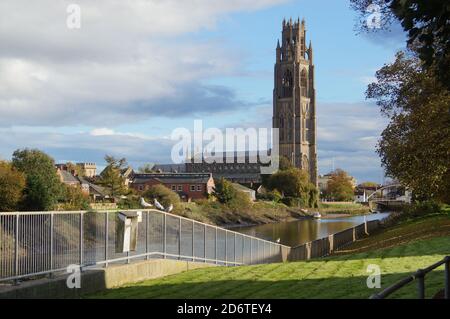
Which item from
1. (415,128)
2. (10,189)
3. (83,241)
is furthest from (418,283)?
(10,189)

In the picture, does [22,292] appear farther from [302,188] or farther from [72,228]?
[302,188]

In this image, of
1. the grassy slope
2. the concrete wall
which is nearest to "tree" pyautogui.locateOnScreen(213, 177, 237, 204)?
the grassy slope

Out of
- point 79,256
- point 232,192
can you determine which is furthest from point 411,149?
point 232,192

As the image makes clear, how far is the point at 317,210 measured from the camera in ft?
535

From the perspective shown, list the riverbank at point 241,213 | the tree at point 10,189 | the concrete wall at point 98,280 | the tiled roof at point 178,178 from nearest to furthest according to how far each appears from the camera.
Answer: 1. the concrete wall at point 98,280
2. the tree at point 10,189
3. the riverbank at point 241,213
4. the tiled roof at point 178,178

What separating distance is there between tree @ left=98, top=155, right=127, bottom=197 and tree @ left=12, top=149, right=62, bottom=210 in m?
20.7

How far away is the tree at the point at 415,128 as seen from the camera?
27.5 metres

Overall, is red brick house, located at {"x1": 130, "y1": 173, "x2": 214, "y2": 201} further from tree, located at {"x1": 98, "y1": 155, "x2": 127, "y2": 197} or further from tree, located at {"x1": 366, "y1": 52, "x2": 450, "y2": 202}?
tree, located at {"x1": 366, "y1": 52, "x2": 450, "y2": 202}

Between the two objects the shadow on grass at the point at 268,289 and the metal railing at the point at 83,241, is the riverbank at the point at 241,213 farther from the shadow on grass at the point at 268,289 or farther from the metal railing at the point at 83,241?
the shadow on grass at the point at 268,289

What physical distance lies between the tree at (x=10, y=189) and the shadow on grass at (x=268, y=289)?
1841 inches

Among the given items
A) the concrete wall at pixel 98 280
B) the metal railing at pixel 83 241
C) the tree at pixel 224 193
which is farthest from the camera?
the tree at pixel 224 193

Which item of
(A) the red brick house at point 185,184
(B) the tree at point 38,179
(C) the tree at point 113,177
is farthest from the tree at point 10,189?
(A) the red brick house at point 185,184

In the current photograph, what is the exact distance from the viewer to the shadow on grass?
572 inches

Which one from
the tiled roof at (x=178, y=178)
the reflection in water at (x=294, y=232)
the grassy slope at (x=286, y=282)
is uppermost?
the tiled roof at (x=178, y=178)
